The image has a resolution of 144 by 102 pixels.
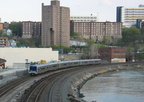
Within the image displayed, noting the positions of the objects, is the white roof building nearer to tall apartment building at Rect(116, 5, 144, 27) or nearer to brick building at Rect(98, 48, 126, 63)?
brick building at Rect(98, 48, 126, 63)

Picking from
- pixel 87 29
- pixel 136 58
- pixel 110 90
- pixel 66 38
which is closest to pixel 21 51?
pixel 110 90

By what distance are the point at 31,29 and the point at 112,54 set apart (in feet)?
228

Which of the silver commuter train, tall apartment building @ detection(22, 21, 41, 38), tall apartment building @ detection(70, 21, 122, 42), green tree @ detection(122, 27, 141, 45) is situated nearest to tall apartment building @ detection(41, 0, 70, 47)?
tall apartment building @ detection(70, 21, 122, 42)

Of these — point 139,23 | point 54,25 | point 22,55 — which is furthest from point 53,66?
point 139,23

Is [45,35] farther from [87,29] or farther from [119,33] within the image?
[119,33]

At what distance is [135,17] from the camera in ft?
623

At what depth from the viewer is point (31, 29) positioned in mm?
161500

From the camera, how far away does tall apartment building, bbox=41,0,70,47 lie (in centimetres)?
13338

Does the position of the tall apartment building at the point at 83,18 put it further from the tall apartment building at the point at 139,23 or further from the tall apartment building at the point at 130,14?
the tall apartment building at the point at 139,23

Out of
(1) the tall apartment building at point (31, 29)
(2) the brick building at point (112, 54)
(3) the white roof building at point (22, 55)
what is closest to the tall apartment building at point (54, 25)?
(1) the tall apartment building at point (31, 29)

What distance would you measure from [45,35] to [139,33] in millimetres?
52595

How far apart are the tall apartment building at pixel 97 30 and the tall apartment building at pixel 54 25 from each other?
2368 cm

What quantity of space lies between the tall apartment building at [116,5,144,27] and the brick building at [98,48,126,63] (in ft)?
275

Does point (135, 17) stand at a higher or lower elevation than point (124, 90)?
higher
